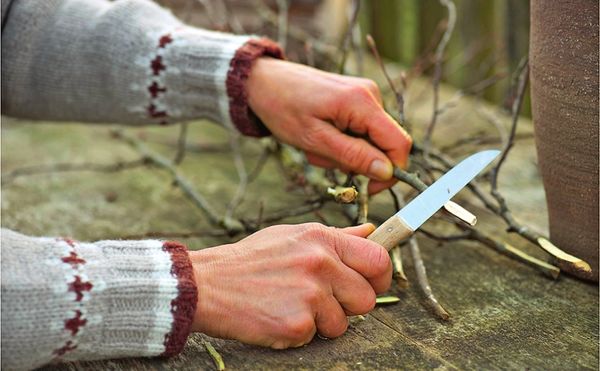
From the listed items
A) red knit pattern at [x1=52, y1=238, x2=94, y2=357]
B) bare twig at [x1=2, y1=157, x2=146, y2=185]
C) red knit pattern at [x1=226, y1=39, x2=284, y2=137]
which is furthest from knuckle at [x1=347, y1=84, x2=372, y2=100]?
bare twig at [x1=2, y1=157, x2=146, y2=185]

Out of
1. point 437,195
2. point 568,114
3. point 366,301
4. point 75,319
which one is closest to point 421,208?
point 437,195

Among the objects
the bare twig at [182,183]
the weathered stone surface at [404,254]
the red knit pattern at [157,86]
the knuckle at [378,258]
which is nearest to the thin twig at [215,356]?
the weathered stone surface at [404,254]

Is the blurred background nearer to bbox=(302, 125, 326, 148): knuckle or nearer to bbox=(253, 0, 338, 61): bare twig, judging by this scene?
bbox=(253, 0, 338, 61): bare twig

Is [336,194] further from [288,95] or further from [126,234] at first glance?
[126,234]

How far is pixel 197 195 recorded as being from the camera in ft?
5.95

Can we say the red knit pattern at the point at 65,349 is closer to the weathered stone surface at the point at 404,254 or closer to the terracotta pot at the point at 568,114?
the weathered stone surface at the point at 404,254

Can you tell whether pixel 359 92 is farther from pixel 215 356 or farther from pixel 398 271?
pixel 215 356

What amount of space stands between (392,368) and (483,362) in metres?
0.13

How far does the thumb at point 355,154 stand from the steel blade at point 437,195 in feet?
1.00

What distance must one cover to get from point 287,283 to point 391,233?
182 mm

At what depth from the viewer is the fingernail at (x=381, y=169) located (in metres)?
1.47

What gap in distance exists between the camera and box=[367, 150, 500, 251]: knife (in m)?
1.14

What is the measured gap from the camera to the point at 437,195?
1.15 m

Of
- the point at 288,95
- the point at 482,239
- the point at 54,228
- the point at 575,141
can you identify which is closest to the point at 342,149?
the point at 288,95
